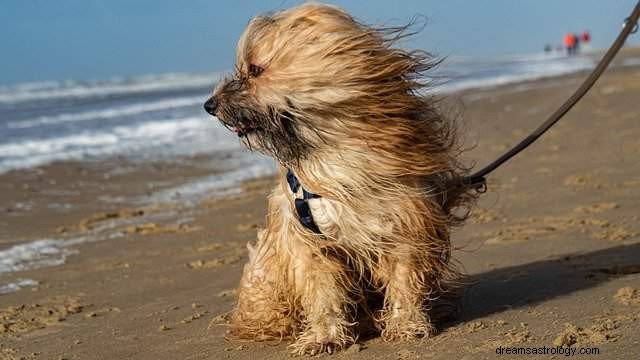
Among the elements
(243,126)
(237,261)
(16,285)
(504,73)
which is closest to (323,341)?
(243,126)

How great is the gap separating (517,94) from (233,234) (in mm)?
15173

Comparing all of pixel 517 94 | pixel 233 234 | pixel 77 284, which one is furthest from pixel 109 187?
pixel 517 94

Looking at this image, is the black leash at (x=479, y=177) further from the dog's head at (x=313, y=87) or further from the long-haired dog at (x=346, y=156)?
the dog's head at (x=313, y=87)

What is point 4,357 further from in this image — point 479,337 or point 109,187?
point 109,187

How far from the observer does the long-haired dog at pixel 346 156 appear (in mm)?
3951

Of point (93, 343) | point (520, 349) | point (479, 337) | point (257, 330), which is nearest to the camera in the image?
point (520, 349)

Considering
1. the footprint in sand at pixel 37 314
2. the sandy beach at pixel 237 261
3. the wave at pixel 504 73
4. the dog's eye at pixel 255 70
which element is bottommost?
the wave at pixel 504 73

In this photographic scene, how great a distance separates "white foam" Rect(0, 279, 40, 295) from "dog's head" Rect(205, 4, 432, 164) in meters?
2.98

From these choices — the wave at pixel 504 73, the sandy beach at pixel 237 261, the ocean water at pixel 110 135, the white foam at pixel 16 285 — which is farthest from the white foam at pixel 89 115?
the white foam at pixel 16 285

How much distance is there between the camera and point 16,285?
6.50 meters

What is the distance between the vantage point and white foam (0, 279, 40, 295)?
6.37 meters

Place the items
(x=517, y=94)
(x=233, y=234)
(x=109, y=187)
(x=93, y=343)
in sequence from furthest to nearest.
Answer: (x=517, y=94)
(x=109, y=187)
(x=233, y=234)
(x=93, y=343)

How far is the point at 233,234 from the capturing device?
26.1ft

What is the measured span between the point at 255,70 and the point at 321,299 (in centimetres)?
103
